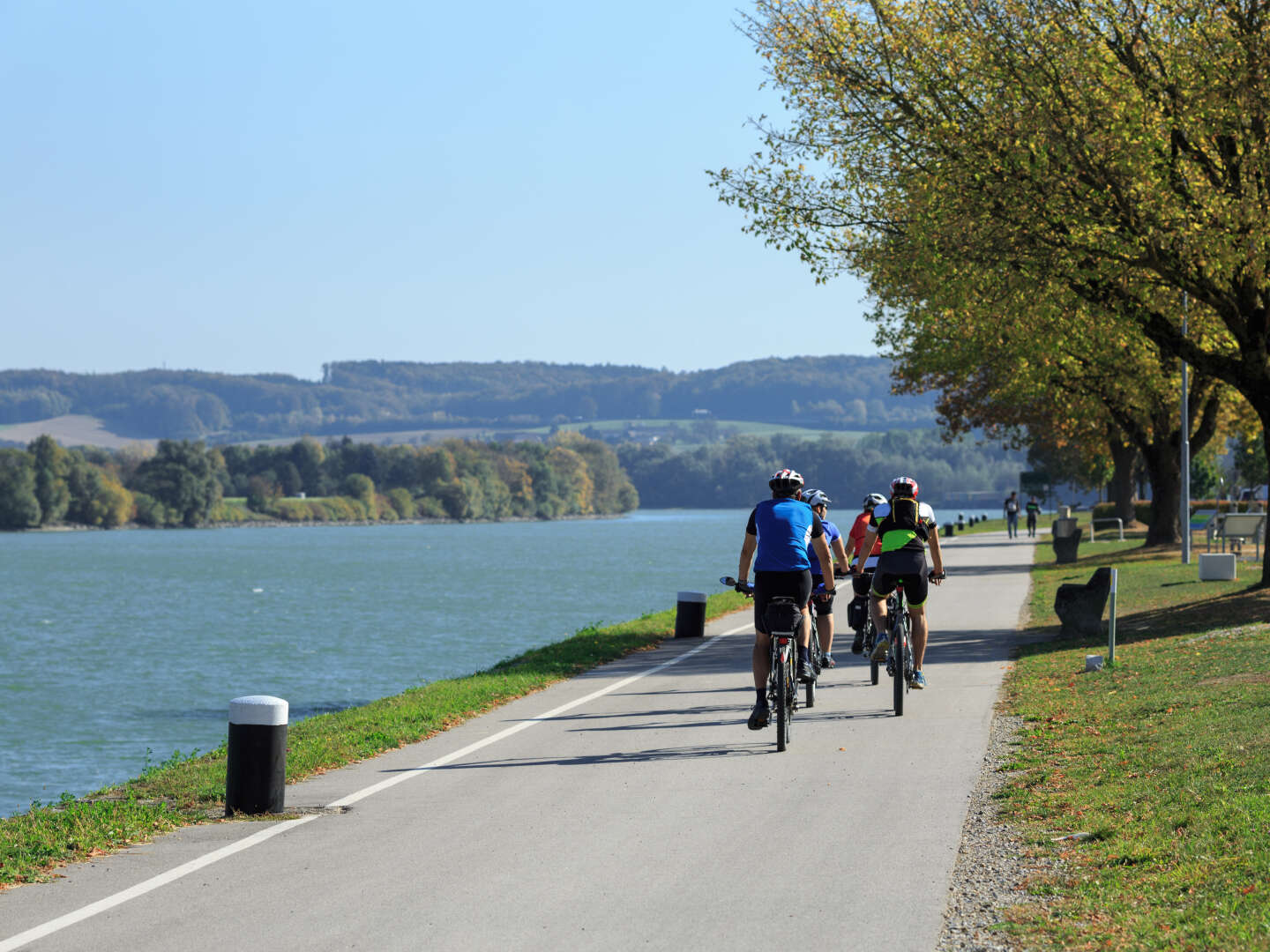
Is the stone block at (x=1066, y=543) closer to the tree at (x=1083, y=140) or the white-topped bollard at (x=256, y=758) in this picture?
the tree at (x=1083, y=140)

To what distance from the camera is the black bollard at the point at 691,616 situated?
906 inches

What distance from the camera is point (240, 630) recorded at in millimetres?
47031

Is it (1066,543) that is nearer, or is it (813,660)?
(813,660)

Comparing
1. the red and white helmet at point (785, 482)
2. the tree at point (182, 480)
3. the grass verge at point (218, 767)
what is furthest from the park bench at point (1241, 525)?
the tree at point (182, 480)

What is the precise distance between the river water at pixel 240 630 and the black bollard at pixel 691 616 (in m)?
5.76

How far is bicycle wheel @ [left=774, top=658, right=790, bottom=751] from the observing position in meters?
11.7

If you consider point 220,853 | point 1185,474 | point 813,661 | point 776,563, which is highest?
point 1185,474

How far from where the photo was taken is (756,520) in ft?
39.3

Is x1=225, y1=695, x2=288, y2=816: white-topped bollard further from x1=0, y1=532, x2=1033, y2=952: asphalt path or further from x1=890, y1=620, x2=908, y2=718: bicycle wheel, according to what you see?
x1=890, y1=620, x2=908, y2=718: bicycle wheel

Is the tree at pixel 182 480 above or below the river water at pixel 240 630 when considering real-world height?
above

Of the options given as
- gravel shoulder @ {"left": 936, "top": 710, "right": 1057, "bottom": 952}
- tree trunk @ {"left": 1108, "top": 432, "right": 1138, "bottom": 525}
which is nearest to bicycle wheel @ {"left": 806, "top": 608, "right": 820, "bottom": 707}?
gravel shoulder @ {"left": 936, "top": 710, "right": 1057, "bottom": 952}

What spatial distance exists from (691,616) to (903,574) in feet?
32.1

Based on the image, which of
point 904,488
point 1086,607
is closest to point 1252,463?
point 1086,607

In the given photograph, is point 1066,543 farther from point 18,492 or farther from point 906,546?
point 18,492
